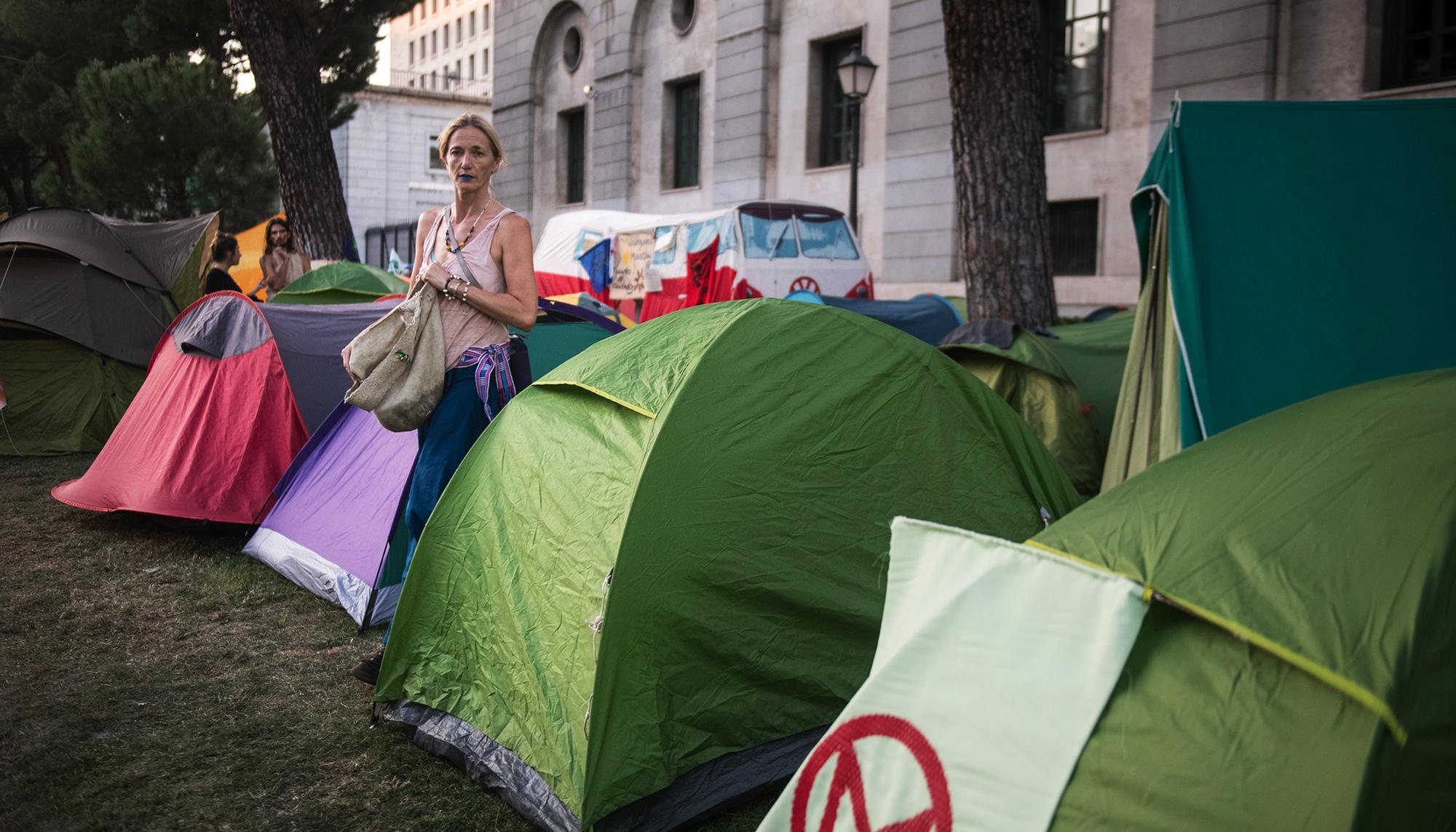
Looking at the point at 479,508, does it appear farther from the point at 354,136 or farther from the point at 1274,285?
the point at 354,136

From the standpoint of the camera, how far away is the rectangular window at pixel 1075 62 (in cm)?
1492

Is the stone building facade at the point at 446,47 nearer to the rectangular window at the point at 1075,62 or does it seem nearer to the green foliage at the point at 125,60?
the green foliage at the point at 125,60

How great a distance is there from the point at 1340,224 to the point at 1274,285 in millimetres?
340

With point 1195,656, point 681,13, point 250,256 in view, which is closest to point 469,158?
point 1195,656

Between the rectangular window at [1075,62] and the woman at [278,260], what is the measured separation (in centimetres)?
1041

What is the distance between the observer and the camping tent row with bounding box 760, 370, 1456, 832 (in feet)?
5.49

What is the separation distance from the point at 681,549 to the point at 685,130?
19.7 meters

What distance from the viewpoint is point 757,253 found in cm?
1380

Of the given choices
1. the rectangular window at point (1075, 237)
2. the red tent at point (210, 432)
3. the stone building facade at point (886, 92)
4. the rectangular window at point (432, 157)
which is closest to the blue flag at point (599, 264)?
the stone building facade at point (886, 92)

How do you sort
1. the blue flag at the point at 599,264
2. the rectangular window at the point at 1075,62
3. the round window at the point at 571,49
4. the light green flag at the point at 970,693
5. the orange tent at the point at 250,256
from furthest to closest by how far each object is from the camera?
the round window at the point at 571,49 < the orange tent at the point at 250,256 < the blue flag at the point at 599,264 < the rectangular window at the point at 1075,62 < the light green flag at the point at 970,693

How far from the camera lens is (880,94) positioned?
57.8ft

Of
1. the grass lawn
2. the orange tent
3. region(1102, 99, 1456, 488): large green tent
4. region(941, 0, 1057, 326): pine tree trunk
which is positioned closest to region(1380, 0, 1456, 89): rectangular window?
region(941, 0, 1057, 326): pine tree trunk

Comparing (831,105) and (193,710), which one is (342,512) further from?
(831,105)

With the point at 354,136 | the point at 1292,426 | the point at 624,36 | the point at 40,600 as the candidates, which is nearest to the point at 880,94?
the point at 624,36
